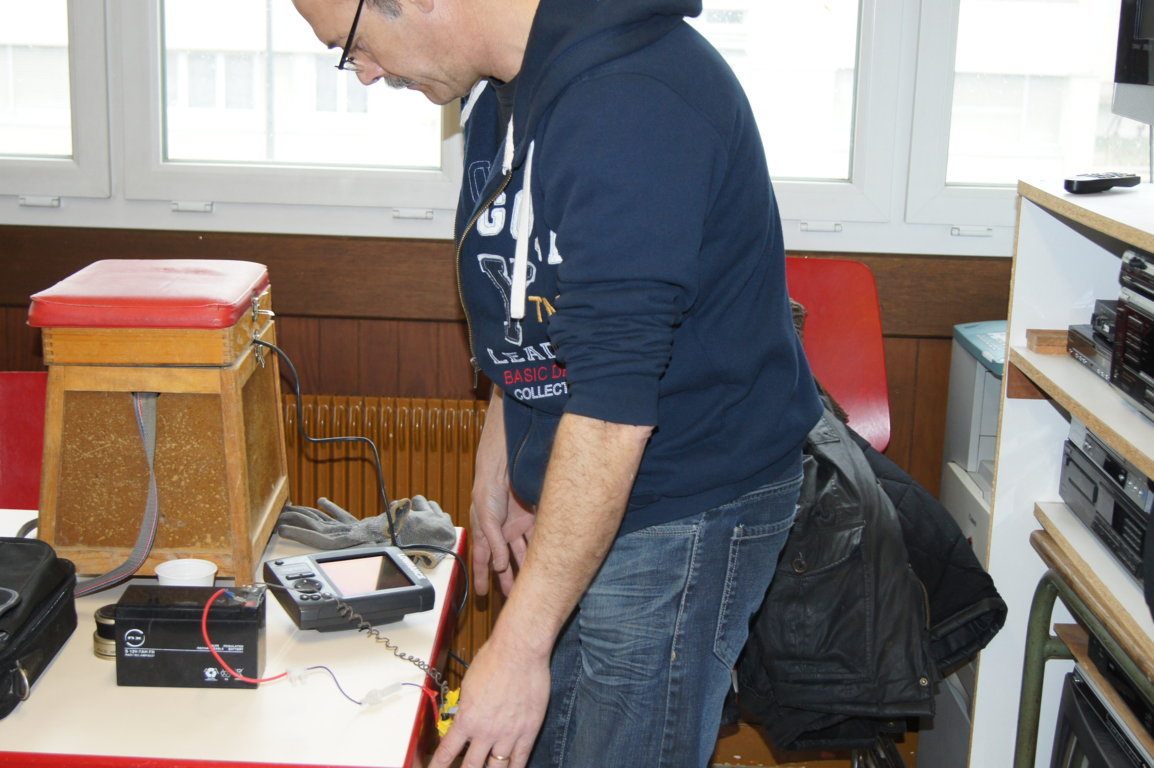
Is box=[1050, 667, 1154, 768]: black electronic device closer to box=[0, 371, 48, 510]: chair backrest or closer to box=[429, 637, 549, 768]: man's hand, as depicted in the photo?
box=[429, 637, 549, 768]: man's hand

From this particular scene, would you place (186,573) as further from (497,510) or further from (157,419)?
(497,510)

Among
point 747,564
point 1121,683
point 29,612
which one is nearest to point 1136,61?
point 1121,683

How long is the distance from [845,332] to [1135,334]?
810 millimetres

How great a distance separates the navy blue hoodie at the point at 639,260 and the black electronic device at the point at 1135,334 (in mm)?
493

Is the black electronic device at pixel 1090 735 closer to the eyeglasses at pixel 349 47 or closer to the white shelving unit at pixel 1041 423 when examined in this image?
the white shelving unit at pixel 1041 423

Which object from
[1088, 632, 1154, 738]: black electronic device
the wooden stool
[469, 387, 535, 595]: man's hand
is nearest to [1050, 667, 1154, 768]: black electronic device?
[1088, 632, 1154, 738]: black electronic device

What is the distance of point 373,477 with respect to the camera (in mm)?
2625

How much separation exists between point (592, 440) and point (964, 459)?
4.70ft

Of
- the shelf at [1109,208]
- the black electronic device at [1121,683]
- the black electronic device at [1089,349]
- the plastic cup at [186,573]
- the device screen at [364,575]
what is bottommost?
the black electronic device at [1121,683]

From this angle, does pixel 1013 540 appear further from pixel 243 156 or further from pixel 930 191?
pixel 243 156

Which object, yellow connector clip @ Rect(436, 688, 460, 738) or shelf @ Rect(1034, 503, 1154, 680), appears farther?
shelf @ Rect(1034, 503, 1154, 680)

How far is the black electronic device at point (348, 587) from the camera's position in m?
1.34

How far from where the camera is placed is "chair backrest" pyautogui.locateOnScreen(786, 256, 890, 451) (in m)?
2.28

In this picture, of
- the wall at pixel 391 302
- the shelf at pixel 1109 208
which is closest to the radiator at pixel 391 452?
the wall at pixel 391 302
